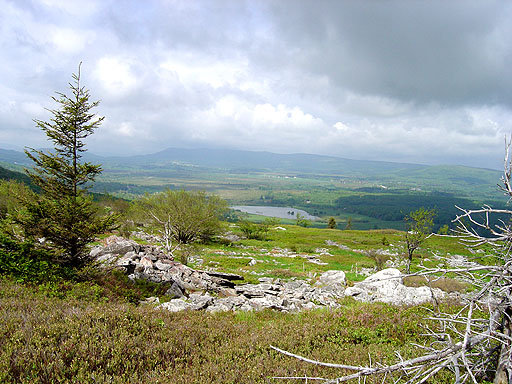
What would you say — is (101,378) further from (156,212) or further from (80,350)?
(156,212)

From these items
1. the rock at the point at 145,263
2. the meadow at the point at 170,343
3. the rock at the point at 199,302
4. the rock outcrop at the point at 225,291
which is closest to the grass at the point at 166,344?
the meadow at the point at 170,343

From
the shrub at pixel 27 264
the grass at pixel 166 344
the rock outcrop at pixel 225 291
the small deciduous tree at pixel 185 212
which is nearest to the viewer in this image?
the grass at pixel 166 344

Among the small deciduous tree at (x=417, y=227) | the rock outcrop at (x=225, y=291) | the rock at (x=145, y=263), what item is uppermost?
the small deciduous tree at (x=417, y=227)

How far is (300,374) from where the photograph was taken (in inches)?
205

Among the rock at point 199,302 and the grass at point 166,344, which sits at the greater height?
the grass at point 166,344

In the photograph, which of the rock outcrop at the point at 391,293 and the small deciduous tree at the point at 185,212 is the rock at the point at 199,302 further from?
the small deciduous tree at the point at 185,212

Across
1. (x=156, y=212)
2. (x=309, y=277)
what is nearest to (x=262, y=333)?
(x=309, y=277)

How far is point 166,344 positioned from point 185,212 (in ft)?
127

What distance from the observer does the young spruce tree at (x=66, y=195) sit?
13.0m

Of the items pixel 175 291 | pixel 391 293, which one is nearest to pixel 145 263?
pixel 175 291

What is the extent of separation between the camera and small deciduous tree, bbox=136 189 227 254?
1702 inches

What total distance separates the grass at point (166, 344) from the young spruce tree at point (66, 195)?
476 centimetres

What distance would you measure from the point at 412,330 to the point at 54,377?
9030 millimetres

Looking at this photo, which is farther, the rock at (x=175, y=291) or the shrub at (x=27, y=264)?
the rock at (x=175, y=291)
